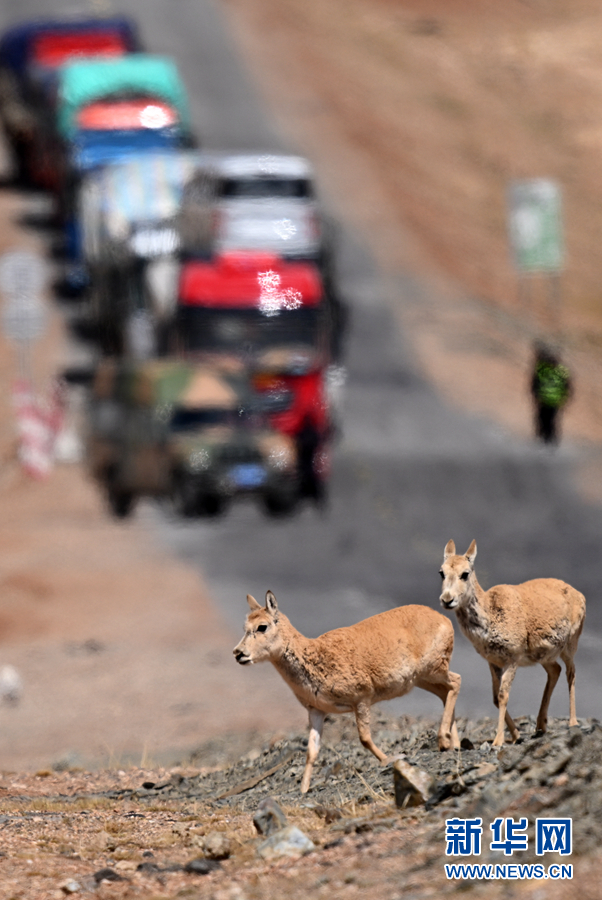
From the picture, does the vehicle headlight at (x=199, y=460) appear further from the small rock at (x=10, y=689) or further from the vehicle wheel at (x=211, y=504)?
the small rock at (x=10, y=689)

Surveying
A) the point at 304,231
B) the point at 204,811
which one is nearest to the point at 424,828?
the point at 204,811

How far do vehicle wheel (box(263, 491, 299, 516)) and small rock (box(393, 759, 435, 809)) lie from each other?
1741 centimetres

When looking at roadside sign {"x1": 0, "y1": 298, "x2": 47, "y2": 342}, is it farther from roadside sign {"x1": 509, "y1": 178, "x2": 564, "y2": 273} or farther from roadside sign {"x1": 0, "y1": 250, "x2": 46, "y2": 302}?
roadside sign {"x1": 509, "y1": 178, "x2": 564, "y2": 273}

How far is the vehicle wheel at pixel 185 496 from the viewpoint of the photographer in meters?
27.0

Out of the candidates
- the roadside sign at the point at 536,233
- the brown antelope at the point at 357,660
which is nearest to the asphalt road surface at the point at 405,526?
the roadside sign at the point at 536,233

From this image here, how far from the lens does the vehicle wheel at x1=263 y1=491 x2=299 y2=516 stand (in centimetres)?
2747

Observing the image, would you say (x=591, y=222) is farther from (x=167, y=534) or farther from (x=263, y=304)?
(x=167, y=534)

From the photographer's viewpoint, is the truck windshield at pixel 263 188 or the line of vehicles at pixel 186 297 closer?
the line of vehicles at pixel 186 297

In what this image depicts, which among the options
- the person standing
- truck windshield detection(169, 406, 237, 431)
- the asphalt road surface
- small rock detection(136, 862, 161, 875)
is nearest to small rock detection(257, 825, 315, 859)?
small rock detection(136, 862, 161, 875)

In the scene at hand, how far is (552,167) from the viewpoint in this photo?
55.5m

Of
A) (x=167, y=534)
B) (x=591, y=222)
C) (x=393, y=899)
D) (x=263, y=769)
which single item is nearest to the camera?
(x=393, y=899)

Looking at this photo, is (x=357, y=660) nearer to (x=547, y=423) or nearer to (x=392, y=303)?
(x=547, y=423)

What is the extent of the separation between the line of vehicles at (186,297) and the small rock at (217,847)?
17.2 metres

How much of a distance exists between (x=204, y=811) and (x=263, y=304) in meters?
18.1
